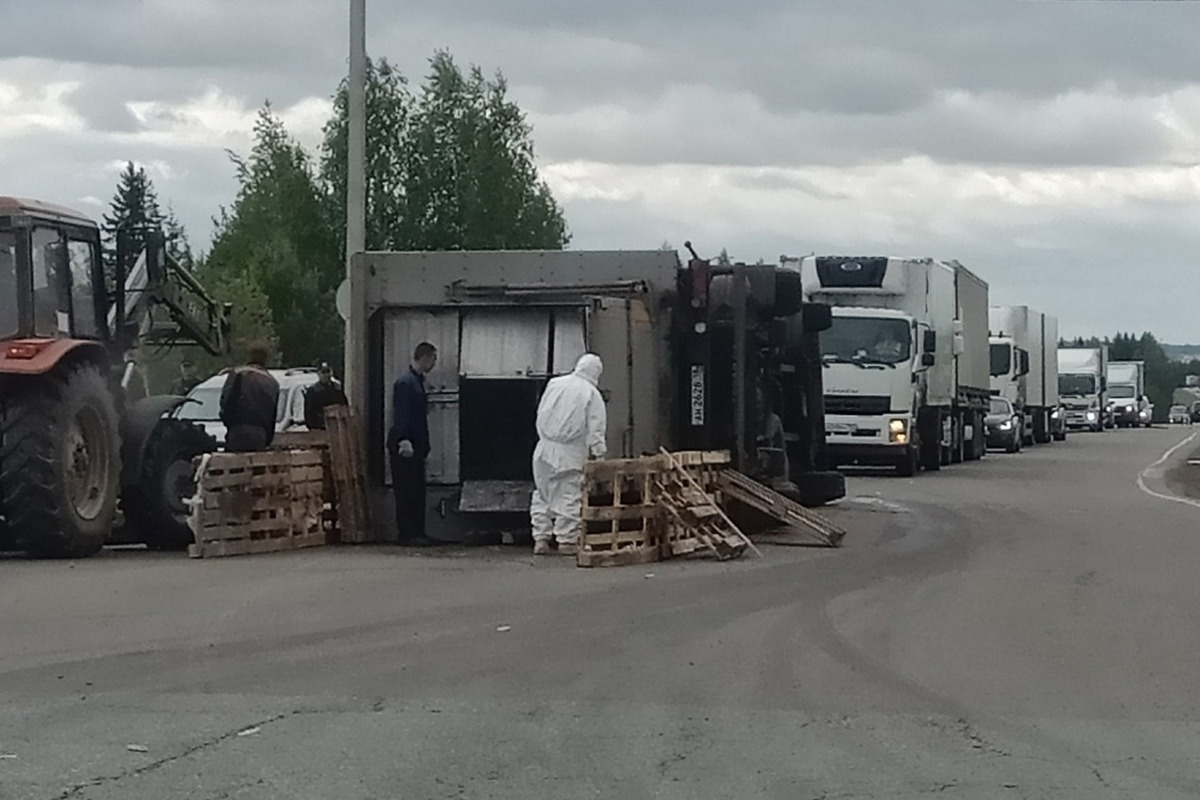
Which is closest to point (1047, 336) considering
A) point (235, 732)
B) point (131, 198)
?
point (235, 732)

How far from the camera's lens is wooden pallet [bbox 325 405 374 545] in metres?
18.8

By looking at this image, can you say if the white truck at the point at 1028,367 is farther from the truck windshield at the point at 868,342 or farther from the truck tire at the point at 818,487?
the truck tire at the point at 818,487

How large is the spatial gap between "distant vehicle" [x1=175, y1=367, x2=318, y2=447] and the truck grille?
10397mm

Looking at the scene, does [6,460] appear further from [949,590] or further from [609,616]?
[949,590]

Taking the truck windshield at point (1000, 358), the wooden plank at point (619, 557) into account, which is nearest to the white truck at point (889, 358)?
the truck windshield at point (1000, 358)

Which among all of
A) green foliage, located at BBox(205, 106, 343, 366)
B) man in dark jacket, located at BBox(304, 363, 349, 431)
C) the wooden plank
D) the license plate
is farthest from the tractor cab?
green foliage, located at BBox(205, 106, 343, 366)

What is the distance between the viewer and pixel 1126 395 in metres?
95.0

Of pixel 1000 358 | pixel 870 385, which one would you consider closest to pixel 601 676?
pixel 870 385

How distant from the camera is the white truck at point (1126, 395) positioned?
9356cm

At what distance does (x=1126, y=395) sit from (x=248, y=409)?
80.9m

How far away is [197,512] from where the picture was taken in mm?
17266

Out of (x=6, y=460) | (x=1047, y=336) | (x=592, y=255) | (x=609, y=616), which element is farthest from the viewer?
(x=1047, y=336)

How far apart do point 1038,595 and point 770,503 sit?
14.0ft

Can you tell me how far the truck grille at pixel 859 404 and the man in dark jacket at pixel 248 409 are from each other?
1597cm
